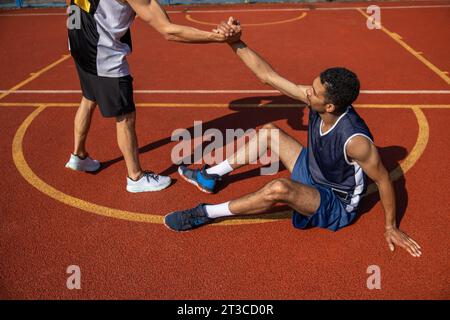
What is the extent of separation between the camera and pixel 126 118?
4129 mm

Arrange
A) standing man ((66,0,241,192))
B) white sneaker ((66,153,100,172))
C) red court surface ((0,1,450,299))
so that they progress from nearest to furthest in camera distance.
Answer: red court surface ((0,1,450,299)) → standing man ((66,0,241,192)) → white sneaker ((66,153,100,172))

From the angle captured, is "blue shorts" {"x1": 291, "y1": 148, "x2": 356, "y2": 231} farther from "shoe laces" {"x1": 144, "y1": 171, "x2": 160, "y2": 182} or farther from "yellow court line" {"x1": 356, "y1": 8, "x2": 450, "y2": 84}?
"yellow court line" {"x1": 356, "y1": 8, "x2": 450, "y2": 84}

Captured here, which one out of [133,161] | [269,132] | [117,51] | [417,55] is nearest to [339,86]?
[269,132]

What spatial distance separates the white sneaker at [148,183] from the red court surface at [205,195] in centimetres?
8

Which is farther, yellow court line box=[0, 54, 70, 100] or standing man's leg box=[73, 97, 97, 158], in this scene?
yellow court line box=[0, 54, 70, 100]

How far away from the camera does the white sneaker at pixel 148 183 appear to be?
4.38 metres

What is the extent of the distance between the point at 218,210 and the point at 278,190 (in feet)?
2.10

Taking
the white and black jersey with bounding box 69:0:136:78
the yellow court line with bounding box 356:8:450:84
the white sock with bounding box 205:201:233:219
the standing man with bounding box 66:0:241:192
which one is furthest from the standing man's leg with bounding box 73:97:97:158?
the yellow court line with bounding box 356:8:450:84

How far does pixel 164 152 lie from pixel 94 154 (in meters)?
0.89

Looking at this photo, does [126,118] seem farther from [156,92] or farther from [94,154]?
[156,92]

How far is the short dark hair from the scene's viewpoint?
3.20 m

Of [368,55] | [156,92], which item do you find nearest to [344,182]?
[156,92]

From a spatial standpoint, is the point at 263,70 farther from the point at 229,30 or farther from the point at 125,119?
the point at 125,119

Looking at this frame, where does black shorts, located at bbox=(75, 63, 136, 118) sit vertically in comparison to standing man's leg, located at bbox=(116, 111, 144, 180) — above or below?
above
